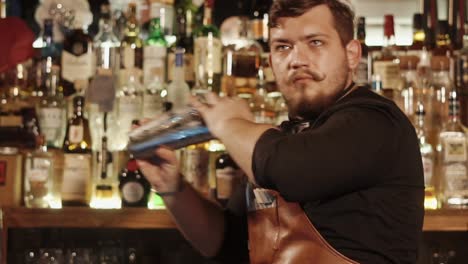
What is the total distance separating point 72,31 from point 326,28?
1228mm

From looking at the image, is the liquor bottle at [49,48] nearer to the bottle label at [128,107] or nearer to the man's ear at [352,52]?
the bottle label at [128,107]

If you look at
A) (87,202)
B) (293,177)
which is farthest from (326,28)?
(87,202)

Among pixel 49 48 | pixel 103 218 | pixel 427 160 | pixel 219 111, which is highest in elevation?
pixel 49 48

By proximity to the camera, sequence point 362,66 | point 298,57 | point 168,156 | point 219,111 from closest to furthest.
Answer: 1. point 219,111
2. point 298,57
3. point 168,156
4. point 362,66

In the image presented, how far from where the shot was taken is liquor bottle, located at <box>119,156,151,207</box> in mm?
2082

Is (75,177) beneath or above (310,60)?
beneath

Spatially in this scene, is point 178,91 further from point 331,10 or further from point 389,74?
point 331,10

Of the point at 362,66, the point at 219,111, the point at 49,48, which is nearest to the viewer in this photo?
the point at 219,111

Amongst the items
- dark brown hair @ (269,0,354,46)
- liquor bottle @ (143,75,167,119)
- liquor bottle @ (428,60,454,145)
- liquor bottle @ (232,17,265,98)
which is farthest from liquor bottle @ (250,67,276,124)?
dark brown hair @ (269,0,354,46)

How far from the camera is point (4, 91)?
7.29ft

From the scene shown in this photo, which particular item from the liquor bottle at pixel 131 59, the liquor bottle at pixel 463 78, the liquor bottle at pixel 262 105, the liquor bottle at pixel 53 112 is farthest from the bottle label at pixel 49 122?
the liquor bottle at pixel 463 78

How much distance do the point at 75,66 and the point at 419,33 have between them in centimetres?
106

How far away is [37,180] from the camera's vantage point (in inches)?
80.4

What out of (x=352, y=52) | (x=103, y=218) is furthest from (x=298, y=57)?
(x=103, y=218)
